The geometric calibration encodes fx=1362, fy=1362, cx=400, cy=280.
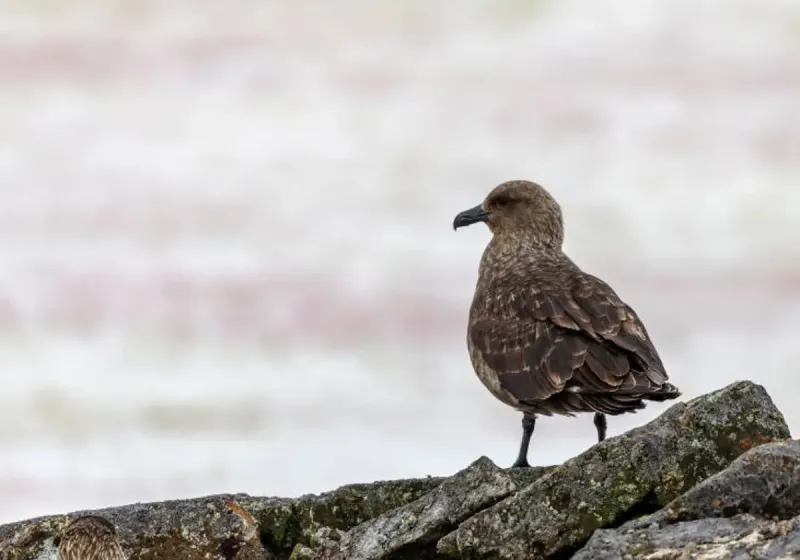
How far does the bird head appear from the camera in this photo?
13.0m

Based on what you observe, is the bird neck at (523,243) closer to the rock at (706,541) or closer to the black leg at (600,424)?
the black leg at (600,424)

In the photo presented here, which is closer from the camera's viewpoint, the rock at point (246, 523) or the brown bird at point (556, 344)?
the rock at point (246, 523)

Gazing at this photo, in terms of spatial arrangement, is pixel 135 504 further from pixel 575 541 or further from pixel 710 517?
pixel 710 517

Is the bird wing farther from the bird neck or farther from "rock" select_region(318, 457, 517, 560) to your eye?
"rock" select_region(318, 457, 517, 560)

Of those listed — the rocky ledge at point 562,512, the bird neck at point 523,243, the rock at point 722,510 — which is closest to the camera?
the rock at point 722,510

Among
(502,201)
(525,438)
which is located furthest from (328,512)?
(502,201)

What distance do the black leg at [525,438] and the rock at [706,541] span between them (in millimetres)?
4087

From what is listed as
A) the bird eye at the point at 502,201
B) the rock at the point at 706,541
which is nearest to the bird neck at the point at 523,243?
the bird eye at the point at 502,201

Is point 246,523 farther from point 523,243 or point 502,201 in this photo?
point 502,201

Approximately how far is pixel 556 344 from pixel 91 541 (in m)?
3.89

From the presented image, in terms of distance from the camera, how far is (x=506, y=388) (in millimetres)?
11023

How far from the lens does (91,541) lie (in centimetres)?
902

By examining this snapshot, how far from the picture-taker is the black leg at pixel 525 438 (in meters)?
11.0

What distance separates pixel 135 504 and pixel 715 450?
169 inches
